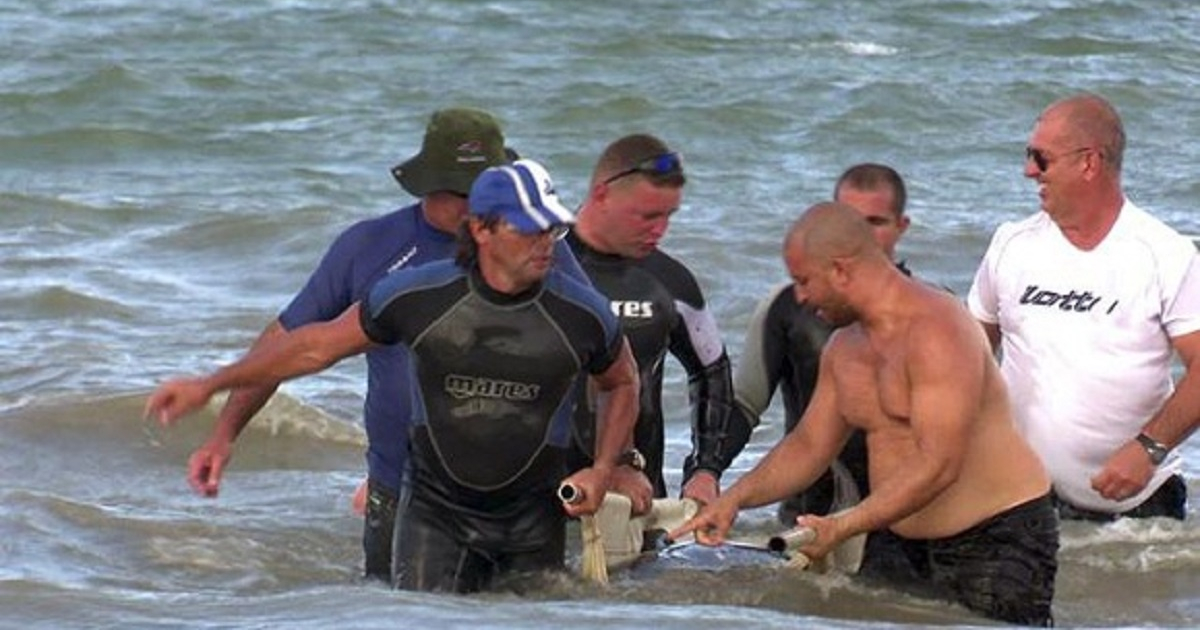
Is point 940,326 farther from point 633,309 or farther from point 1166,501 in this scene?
point 1166,501

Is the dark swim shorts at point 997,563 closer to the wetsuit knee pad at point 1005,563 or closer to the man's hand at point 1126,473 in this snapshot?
the wetsuit knee pad at point 1005,563

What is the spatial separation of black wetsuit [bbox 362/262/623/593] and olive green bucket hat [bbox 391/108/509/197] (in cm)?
50

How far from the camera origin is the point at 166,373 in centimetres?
1263

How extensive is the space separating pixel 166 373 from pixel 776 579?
223 inches

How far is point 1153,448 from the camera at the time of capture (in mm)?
7746

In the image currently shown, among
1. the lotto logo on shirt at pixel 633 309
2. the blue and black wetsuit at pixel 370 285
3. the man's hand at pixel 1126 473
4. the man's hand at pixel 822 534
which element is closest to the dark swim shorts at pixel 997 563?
the man's hand at pixel 822 534

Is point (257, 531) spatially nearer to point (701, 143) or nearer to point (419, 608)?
point (419, 608)

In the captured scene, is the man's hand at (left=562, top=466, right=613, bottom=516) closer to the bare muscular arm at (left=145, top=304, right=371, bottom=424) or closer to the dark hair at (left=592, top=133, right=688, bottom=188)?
the bare muscular arm at (left=145, top=304, right=371, bottom=424)

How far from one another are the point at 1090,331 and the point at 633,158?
1363mm

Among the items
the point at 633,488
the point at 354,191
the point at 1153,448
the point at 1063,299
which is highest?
the point at 1063,299

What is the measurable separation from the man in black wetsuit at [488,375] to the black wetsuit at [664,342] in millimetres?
493

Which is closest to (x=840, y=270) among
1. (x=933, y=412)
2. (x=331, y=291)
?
(x=933, y=412)

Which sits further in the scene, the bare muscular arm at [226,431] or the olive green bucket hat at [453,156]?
the olive green bucket hat at [453,156]

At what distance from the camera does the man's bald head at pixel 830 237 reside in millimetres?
6777
